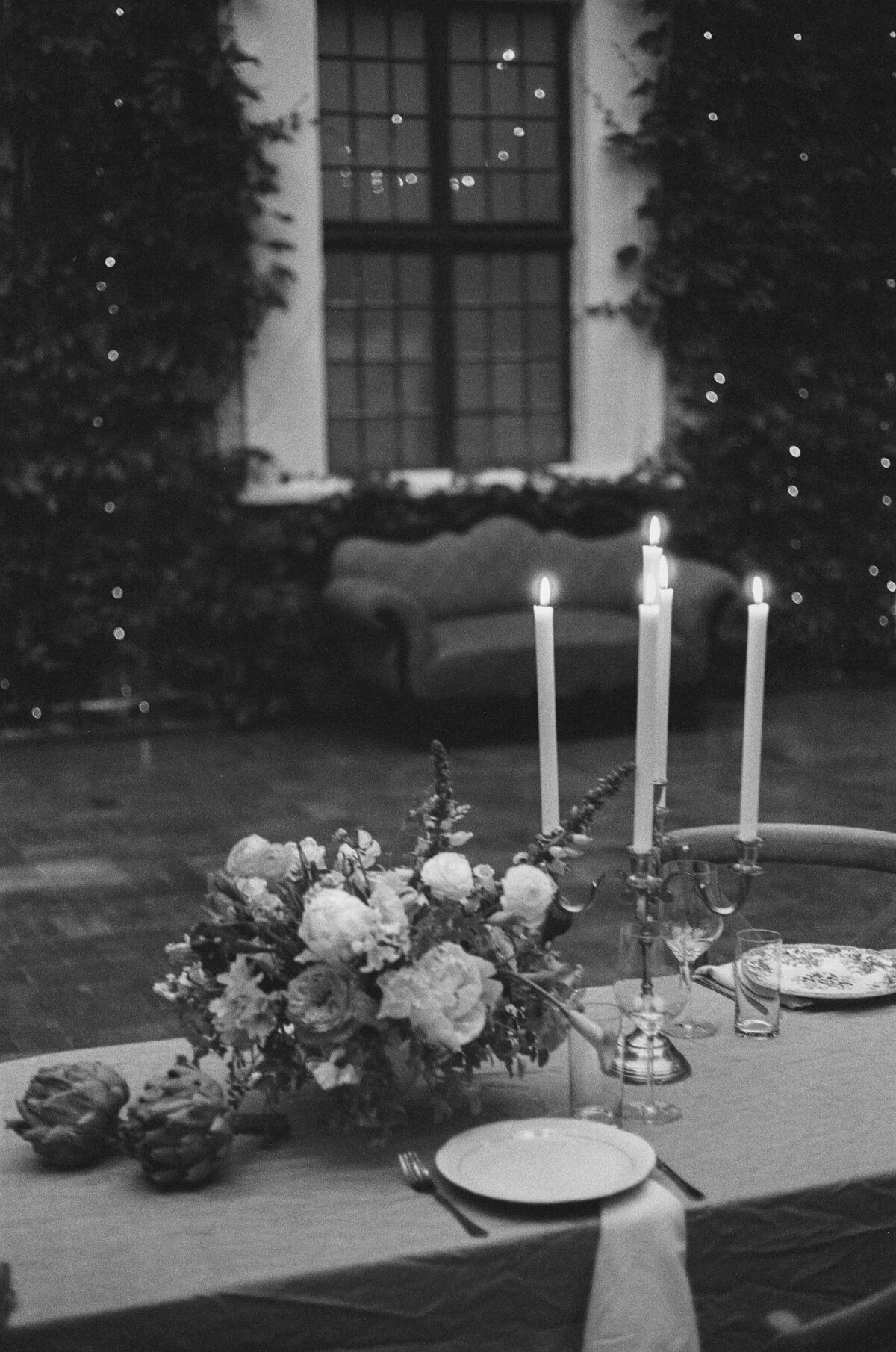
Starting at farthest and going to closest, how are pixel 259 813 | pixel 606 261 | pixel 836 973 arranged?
pixel 606 261 < pixel 259 813 < pixel 836 973

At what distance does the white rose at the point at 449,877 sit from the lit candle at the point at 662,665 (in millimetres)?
257

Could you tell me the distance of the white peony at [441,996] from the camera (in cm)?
161

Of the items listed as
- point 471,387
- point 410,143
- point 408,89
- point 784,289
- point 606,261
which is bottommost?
point 471,387

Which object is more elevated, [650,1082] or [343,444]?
[343,444]

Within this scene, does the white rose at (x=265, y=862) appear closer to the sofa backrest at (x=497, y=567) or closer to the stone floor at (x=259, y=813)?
the stone floor at (x=259, y=813)

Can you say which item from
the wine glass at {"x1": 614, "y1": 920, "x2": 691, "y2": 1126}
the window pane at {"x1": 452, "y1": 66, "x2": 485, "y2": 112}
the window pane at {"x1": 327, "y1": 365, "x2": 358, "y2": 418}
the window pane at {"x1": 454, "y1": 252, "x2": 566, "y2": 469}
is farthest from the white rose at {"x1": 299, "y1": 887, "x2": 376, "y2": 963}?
the window pane at {"x1": 452, "y1": 66, "x2": 485, "y2": 112}

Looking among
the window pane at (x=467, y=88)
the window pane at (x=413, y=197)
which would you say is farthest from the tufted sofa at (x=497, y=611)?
the window pane at (x=467, y=88)

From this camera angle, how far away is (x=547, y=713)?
1.85 m

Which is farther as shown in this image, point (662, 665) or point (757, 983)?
point (757, 983)

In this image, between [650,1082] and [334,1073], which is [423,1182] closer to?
[334,1073]

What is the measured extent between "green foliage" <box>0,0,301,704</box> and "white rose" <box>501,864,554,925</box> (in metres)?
6.16

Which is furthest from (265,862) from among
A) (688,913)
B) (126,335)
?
(126,335)

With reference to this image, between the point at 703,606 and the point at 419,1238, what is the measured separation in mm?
6085

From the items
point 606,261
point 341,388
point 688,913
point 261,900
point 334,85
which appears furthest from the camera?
point 606,261
